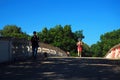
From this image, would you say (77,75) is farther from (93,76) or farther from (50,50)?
(50,50)

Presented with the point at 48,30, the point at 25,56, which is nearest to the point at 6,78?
the point at 25,56

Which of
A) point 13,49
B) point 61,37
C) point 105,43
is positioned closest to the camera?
point 13,49

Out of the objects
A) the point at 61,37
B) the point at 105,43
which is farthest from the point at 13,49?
the point at 105,43

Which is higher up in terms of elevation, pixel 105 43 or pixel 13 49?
pixel 105 43

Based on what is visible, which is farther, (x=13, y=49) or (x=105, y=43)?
(x=105, y=43)

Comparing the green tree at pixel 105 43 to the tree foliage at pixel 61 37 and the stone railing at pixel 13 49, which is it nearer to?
the tree foliage at pixel 61 37

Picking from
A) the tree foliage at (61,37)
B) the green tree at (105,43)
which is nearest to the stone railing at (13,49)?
the tree foliage at (61,37)

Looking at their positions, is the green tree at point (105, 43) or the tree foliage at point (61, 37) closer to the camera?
the tree foliage at point (61, 37)

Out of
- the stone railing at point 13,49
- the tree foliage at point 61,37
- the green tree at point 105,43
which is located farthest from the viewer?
the green tree at point 105,43

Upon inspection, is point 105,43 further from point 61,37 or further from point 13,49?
point 13,49

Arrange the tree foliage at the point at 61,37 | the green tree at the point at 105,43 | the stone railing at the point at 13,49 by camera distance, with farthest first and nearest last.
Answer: the green tree at the point at 105,43 → the tree foliage at the point at 61,37 → the stone railing at the point at 13,49

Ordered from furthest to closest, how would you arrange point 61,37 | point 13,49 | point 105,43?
point 105,43, point 61,37, point 13,49

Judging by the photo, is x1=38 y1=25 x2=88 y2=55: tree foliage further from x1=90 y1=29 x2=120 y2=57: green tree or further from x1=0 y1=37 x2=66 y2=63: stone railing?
x1=0 y1=37 x2=66 y2=63: stone railing

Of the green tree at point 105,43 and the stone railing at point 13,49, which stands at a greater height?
the green tree at point 105,43
